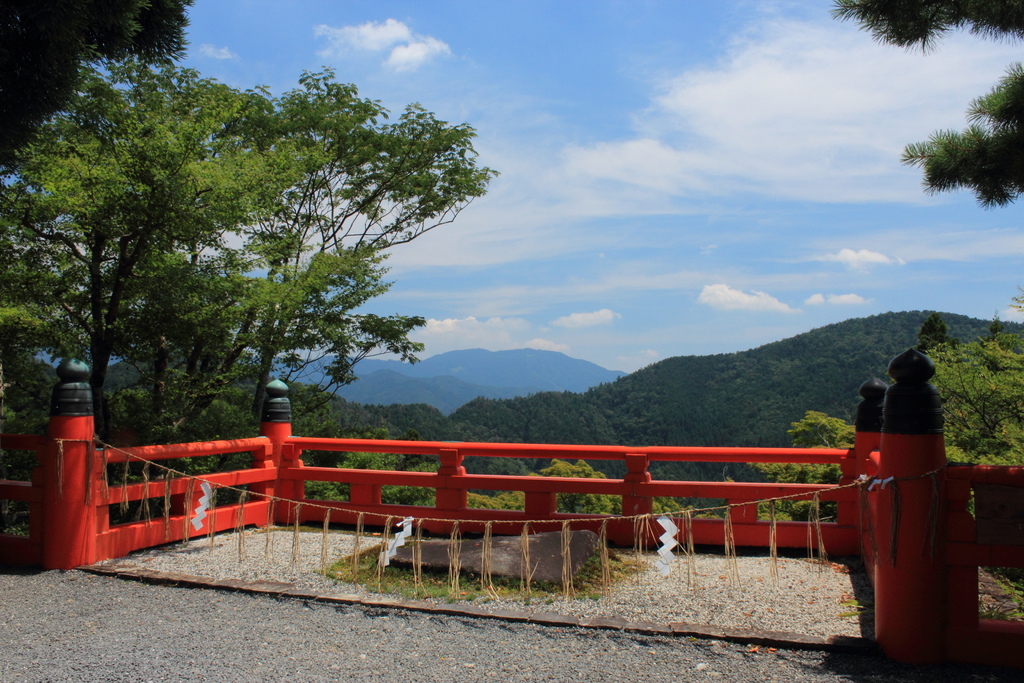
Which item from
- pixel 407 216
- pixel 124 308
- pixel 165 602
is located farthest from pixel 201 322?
pixel 407 216

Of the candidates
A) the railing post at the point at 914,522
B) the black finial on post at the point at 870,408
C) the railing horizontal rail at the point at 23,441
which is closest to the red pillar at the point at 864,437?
the black finial on post at the point at 870,408

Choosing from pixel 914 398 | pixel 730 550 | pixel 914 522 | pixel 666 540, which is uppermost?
pixel 914 398

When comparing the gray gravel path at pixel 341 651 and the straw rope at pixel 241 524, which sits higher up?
the straw rope at pixel 241 524

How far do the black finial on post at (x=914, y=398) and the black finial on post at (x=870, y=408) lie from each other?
186 cm

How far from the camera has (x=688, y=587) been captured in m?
4.50

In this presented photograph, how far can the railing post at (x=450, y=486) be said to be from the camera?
234 inches

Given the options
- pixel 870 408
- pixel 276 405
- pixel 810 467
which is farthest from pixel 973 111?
pixel 810 467

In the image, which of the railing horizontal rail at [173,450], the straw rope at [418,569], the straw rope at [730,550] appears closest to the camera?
the straw rope at [730,550]

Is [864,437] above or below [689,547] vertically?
above

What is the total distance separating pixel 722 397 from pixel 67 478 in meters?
48.3

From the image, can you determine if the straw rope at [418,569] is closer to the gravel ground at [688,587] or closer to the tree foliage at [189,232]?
the gravel ground at [688,587]

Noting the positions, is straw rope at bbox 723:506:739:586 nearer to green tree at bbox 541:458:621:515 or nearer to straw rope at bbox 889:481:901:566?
straw rope at bbox 889:481:901:566

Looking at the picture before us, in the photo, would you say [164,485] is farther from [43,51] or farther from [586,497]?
[586,497]

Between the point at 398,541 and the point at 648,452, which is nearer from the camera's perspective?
the point at 398,541
